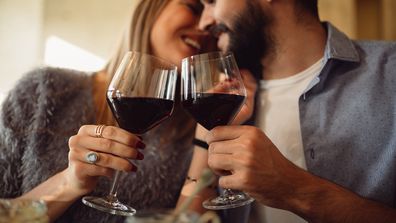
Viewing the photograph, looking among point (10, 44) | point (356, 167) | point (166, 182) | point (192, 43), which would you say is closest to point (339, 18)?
point (192, 43)

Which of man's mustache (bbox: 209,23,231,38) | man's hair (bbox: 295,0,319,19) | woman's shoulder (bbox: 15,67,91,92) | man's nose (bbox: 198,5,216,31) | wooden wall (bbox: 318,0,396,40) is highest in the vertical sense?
wooden wall (bbox: 318,0,396,40)

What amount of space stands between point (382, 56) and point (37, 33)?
2500 mm

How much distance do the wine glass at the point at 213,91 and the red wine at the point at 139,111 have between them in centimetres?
6

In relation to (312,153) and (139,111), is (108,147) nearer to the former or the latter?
(139,111)

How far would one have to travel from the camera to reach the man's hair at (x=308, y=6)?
1.32 metres

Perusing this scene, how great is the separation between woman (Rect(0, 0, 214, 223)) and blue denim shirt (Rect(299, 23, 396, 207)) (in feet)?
1.55

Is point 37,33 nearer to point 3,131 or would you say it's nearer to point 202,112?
point 3,131

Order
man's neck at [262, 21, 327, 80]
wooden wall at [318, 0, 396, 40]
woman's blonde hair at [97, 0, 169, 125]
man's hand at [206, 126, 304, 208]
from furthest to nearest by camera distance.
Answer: wooden wall at [318, 0, 396, 40], woman's blonde hair at [97, 0, 169, 125], man's neck at [262, 21, 327, 80], man's hand at [206, 126, 304, 208]

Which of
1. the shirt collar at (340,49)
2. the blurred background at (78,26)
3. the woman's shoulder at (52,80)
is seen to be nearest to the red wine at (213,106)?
the shirt collar at (340,49)

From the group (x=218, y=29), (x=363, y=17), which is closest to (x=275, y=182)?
(x=218, y=29)

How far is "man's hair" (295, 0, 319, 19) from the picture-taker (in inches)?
52.1

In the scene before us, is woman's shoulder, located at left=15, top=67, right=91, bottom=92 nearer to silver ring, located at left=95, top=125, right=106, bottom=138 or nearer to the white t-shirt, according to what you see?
silver ring, located at left=95, top=125, right=106, bottom=138

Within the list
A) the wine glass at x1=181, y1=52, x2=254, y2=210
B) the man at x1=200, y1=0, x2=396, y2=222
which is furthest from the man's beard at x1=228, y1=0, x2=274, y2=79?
the wine glass at x1=181, y1=52, x2=254, y2=210

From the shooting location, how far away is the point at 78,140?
0.75 m
